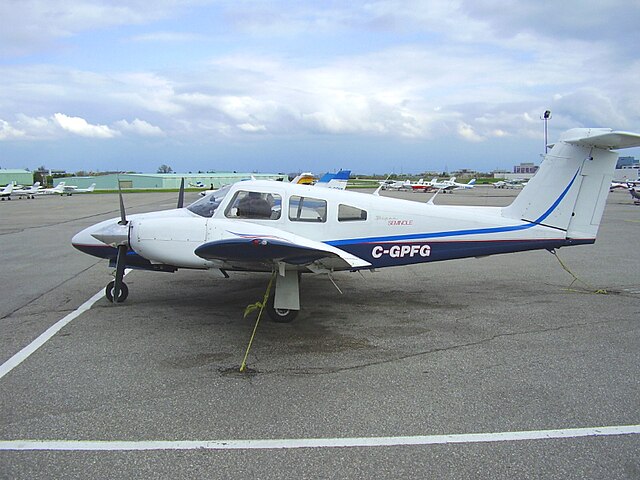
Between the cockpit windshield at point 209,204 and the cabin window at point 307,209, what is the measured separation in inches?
42.0

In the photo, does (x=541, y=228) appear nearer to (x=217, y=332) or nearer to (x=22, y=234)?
(x=217, y=332)

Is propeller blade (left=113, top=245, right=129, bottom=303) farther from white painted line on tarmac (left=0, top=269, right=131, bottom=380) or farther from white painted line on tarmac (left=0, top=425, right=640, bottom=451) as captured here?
white painted line on tarmac (left=0, top=425, right=640, bottom=451)

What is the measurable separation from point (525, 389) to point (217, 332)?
3.74m

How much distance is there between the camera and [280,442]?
3650mm

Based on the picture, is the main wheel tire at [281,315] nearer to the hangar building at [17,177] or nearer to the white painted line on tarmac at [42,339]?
the white painted line on tarmac at [42,339]

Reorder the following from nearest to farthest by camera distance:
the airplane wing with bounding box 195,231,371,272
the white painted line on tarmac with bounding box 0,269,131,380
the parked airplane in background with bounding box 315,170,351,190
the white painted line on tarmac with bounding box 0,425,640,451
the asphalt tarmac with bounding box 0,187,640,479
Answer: the asphalt tarmac with bounding box 0,187,640,479 < the white painted line on tarmac with bounding box 0,425,640,451 < the white painted line on tarmac with bounding box 0,269,131,380 < the airplane wing with bounding box 195,231,371,272 < the parked airplane in background with bounding box 315,170,351,190

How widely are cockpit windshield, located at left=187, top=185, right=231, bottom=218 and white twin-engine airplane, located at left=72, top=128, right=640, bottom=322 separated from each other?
0.07ft

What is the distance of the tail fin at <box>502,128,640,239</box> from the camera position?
7734 millimetres

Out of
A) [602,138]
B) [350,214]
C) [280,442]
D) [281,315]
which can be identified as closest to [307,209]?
[350,214]

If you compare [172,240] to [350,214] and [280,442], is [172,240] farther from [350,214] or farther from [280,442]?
[280,442]

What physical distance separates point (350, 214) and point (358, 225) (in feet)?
0.69

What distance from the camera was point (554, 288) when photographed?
8883 mm

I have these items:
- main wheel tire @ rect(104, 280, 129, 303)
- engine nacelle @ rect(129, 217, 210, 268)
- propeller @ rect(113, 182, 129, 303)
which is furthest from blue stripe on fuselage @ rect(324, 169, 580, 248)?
main wheel tire @ rect(104, 280, 129, 303)

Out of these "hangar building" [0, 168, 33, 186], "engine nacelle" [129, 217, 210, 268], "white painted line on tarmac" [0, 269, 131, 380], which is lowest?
"hangar building" [0, 168, 33, 186]
